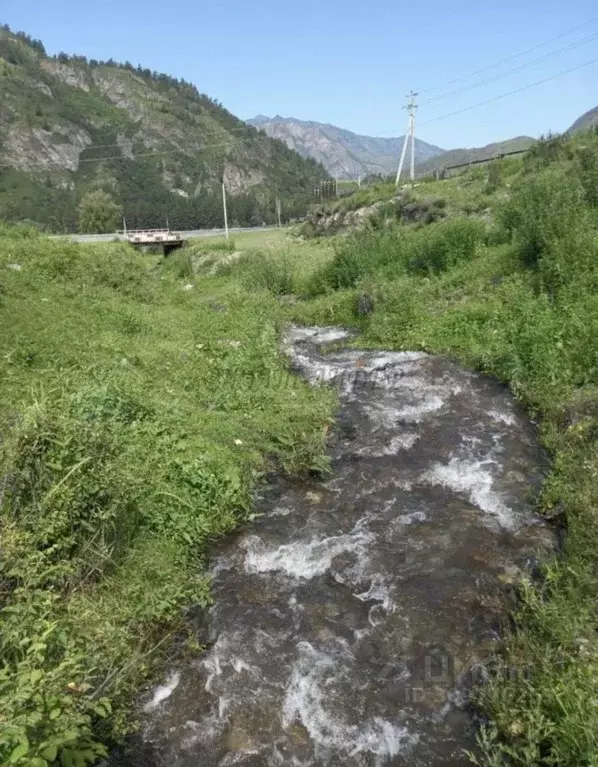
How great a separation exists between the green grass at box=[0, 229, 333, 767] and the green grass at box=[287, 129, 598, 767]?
10.7 feet

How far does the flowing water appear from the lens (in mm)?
4789

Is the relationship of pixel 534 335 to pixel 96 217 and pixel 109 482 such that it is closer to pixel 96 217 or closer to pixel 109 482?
pixel 109 482

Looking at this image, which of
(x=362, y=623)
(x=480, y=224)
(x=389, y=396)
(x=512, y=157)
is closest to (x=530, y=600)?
(x=362, y=623)

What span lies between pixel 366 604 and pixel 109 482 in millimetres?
3209

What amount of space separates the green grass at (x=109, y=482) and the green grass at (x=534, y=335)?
3254 mm

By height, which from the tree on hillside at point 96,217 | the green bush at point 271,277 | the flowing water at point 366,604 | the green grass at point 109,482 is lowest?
the flowing water at point 366,604

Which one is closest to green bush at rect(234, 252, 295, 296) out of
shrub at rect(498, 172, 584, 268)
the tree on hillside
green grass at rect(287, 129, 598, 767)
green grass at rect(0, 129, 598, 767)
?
green grass at rect(0, 129, 598, 767)

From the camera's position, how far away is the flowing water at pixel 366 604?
4789 mm

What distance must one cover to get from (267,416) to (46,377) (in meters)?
4.11

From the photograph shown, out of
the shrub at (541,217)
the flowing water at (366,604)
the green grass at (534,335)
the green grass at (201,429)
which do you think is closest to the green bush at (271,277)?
the green grass at (201,429)

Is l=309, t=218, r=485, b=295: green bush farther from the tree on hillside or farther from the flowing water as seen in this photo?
the tree on hillside

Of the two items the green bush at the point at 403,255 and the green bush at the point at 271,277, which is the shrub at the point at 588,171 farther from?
the green bush at the point at 271,277

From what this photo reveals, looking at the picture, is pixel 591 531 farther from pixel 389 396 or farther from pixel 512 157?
pixel 512 157

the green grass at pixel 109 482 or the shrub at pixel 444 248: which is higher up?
the shrub at pixel 444 248
